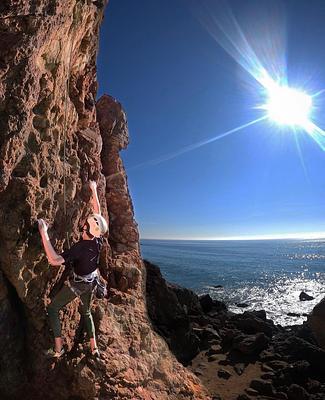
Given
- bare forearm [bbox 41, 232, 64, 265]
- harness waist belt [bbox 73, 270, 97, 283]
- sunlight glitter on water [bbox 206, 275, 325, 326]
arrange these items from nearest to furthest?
bare forearm [bbox 41, 232, 64, 265], harness waist belt [bbox 73, 270, 97, 283], sunlight glitter on water [bbox 206, 275, 325, 326]

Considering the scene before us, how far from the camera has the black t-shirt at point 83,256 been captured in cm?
724

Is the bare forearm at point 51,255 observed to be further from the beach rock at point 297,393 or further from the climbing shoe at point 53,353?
the beach rock at point 297,393

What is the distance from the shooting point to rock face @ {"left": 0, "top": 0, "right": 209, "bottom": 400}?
750 centimetres

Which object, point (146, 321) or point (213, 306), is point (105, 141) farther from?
point (213, 306)

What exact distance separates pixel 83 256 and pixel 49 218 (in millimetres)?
1548

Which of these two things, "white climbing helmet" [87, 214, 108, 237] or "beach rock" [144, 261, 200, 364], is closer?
"white climbing helmet" [87, 214, 108, 237]

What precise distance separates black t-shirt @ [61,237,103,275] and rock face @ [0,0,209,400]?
1115 mm

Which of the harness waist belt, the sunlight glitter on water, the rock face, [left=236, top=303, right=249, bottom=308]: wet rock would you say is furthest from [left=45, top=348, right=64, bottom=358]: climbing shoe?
[left=236, top=303, right=249, bottom=308]: wet rock

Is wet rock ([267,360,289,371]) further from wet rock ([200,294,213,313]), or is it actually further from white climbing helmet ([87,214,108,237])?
white climbing helmet ([87,214,108,237])

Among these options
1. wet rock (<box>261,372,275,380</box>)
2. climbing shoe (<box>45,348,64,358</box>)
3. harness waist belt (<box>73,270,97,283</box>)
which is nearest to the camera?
harness waist belt (<box>73,270,97,283</box>)

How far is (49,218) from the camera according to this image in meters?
8.18

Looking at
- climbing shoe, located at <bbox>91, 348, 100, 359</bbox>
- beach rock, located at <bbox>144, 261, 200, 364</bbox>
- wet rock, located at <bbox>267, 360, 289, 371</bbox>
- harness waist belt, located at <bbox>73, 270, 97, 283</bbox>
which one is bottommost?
wet rock, located at <bbox>267, 360, 289, 371</bbox>

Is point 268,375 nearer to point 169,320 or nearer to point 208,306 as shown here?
point 169,320

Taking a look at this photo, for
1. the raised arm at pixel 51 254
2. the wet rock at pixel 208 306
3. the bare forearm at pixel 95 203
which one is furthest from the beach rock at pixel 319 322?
the raised arm at pixel 51 254
